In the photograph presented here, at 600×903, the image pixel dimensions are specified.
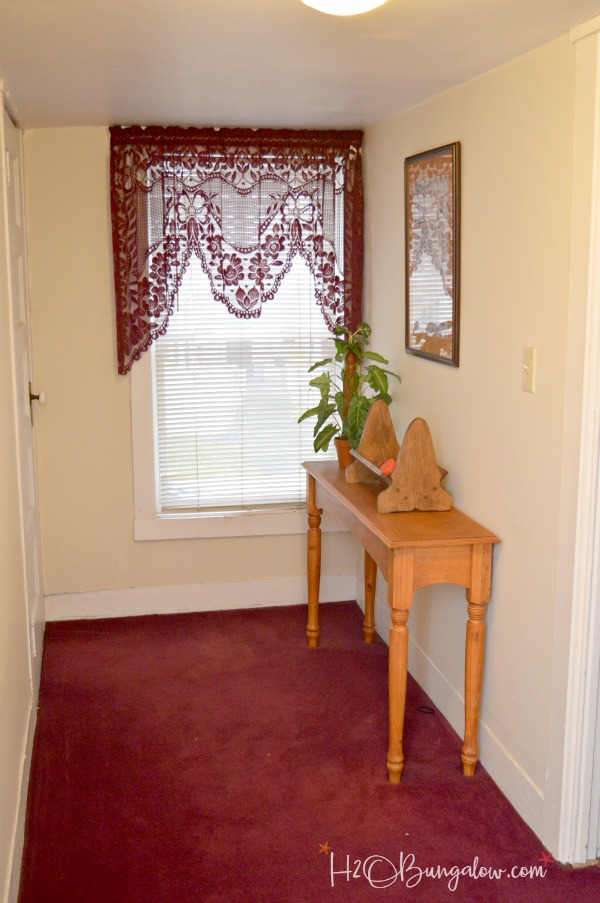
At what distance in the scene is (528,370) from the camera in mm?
2631

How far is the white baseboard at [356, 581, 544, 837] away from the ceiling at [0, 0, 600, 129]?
2069 mm

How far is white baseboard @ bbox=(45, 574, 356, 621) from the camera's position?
436cm

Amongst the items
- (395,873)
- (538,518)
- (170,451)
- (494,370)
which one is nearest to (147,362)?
(170,451)

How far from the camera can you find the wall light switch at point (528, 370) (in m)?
2.61

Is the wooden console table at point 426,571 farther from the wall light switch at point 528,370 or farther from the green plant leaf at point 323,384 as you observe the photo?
the green plant leaf at point 323,384

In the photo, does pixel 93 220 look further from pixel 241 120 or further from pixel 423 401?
pixel 423 401

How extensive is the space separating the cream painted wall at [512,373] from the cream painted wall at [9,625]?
147 centimetres

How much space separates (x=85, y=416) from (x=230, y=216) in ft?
3.67

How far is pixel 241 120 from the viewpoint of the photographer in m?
3.78

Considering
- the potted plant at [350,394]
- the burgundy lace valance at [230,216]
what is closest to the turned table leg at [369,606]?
the potted plant at [350,394]

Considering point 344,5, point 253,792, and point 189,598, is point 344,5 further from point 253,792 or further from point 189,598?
point 189,598

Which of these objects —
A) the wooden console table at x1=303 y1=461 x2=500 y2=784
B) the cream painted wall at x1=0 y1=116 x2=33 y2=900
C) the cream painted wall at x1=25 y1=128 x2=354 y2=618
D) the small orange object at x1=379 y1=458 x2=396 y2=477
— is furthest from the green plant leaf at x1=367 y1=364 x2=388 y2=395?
the cream painted wall at x1=0 y1=116 x2=33 y2=900

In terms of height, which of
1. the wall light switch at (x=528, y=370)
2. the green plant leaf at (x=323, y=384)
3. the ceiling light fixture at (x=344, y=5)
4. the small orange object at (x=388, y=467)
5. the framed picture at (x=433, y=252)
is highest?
the ceiling light fixture at (x=344, y=5)

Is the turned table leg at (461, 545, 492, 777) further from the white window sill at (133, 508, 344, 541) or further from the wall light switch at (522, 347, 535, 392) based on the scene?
the white window sill at (133, 508, 344, 541)
